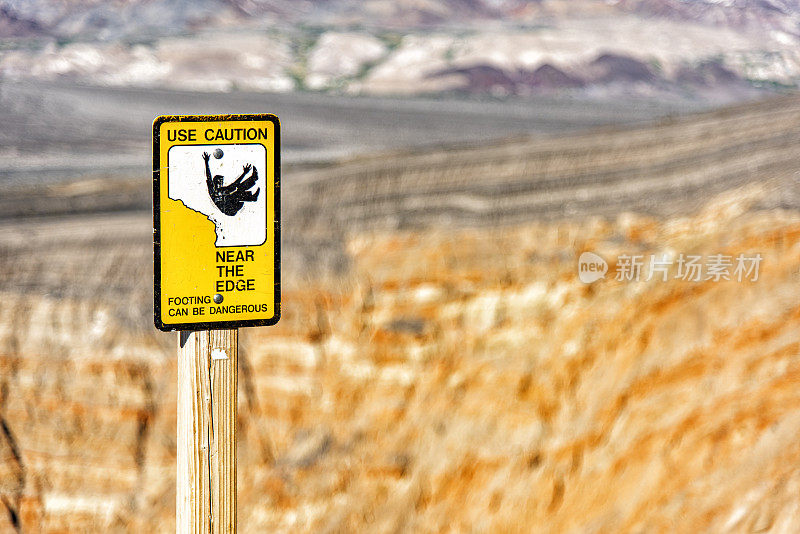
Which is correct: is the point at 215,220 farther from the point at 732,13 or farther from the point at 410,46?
the point at 732,13

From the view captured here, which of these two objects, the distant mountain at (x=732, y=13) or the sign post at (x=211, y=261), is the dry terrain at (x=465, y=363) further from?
the distant mountain at (x=732, y=13)

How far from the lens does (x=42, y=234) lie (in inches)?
136

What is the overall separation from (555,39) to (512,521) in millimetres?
19749

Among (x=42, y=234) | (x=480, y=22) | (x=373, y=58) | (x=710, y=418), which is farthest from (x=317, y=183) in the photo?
(x=480, y=22)

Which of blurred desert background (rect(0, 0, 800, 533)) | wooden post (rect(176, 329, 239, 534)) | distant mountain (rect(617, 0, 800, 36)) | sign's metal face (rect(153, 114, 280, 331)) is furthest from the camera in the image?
distant mountain (rect(617, 0, 800, 36))

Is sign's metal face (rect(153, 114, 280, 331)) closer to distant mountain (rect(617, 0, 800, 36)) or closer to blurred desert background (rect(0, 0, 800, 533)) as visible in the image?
blurred desert background (rect(0, 0, 800, 533))

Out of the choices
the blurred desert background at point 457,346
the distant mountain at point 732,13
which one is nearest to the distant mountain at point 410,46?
the distant mountain at point 732,13

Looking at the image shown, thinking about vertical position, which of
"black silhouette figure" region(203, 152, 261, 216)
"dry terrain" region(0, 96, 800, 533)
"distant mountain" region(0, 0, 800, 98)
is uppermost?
"distant mountain" region(0, 0, 800, 98)

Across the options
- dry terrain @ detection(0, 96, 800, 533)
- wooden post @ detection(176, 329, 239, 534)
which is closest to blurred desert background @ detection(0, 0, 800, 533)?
dry terrain @ detection(0, 96, 800, 533)

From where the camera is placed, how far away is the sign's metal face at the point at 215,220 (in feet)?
5.14

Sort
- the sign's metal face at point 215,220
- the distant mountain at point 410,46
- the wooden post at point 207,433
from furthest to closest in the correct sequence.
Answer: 1. the distant mountain at point 410,46
2. the wooden post at point 207,433
3. the sign's metal face at point 215,220

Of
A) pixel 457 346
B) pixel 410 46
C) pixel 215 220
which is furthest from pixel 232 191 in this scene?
pixel 410 46

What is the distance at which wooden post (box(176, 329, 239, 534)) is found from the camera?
167cm

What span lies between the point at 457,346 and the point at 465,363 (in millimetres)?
85
